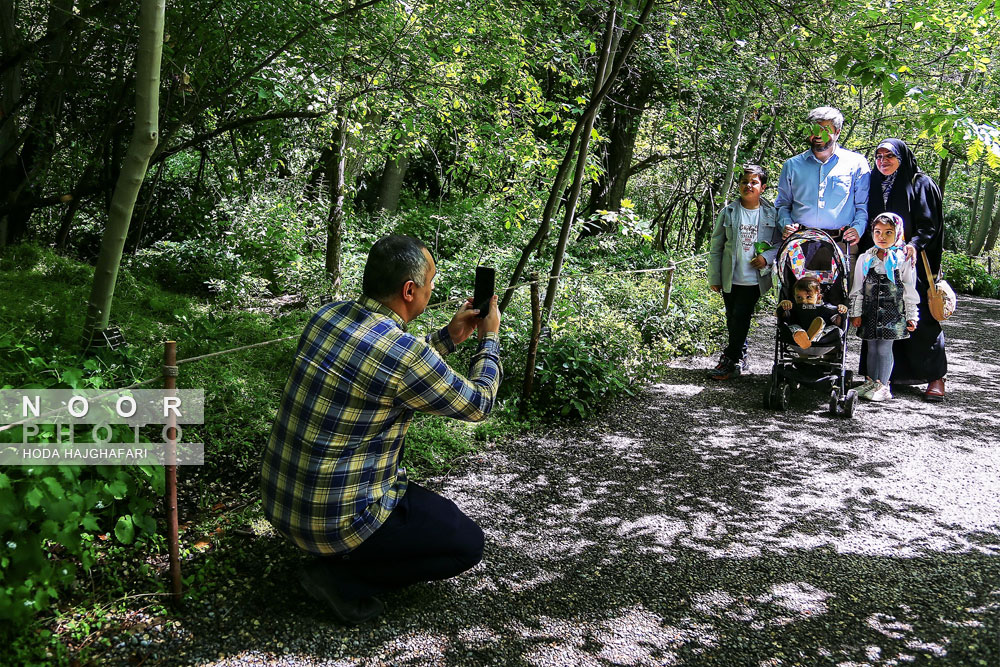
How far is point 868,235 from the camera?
21.9 ft

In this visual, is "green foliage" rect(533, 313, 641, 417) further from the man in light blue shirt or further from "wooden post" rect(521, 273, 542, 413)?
the man in light blue shirt

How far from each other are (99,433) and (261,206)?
6.95 metres

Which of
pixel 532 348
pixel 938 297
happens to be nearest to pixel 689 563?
pixel 532 348

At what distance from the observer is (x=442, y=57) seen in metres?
6.18

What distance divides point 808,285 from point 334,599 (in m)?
4.70

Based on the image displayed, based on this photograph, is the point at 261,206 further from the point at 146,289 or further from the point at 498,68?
the point at 498,68

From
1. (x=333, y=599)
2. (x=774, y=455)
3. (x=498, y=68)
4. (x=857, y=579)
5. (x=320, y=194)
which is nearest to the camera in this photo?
(x=333, y=599)

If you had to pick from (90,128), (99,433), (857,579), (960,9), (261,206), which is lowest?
(857,579)

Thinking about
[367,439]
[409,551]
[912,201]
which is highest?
[912,201]

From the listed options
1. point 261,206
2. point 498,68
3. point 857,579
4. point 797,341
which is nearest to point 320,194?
point 261,206

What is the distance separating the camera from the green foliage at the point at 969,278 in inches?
690

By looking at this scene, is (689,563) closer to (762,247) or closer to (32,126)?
(762,247)

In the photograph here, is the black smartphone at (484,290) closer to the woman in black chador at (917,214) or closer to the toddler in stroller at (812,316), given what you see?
the toddler in stroller at (812,316)

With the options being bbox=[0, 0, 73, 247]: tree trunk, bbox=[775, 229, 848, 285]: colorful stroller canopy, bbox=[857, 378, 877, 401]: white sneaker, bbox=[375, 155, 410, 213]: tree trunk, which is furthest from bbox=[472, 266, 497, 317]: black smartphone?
bbox=[375, 155, 410, 213]: tree trunk
